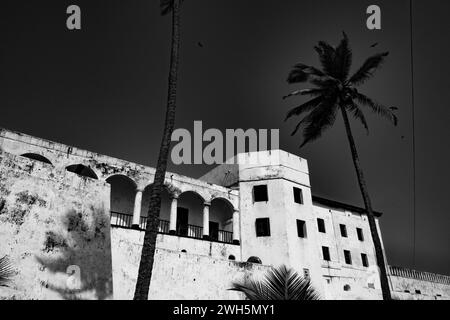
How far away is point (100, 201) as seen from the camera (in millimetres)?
13594

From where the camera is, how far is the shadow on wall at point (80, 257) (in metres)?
10.9

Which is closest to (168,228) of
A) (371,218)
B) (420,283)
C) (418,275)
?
(371,218)

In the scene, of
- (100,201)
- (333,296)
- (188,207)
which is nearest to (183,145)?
(188,207)

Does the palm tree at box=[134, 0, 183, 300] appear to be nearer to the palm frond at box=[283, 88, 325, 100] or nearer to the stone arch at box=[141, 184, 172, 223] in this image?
the palm frond at box=[283, 88, 325, 100]

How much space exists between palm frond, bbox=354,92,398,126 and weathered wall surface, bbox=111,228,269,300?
409 inches

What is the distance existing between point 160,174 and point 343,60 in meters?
11.6

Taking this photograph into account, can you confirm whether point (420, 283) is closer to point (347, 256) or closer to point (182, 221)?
point (347, 256)

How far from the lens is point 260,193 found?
85.3 feet

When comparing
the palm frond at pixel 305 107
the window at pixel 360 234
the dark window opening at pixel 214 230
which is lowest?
the dark window opening at pixel 214 230

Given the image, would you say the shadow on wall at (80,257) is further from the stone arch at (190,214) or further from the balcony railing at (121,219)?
the stone arch at (190,214)

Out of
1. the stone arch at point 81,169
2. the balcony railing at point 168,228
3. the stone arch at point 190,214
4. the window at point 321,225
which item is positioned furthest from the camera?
the window at point 321,225

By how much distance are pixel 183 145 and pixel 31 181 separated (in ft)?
44.2

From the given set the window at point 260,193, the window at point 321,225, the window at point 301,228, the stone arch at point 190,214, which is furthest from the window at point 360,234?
the stone arch at point 190,214

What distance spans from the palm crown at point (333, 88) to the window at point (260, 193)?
857 centimetres
